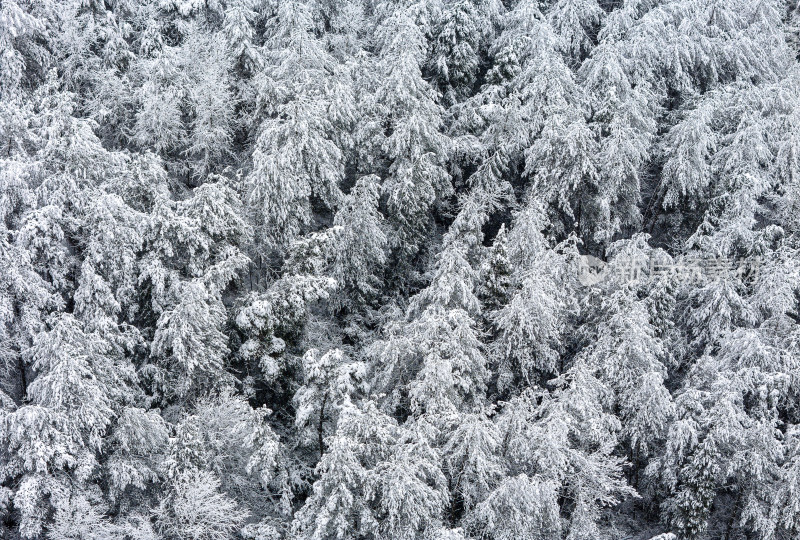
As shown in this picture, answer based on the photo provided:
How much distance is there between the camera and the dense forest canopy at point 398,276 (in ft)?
68.9

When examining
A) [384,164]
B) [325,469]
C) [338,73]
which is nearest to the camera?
[325,469]

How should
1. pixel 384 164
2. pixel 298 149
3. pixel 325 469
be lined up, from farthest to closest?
pixel 384 164 < pixel 298 149 < pixel 325 469

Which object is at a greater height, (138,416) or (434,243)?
(434,243)

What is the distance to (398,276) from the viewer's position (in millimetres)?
30891

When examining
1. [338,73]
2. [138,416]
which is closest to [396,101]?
[338,73]

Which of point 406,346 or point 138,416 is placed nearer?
point 138,416

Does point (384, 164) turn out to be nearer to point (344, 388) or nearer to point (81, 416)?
point (344, 388)

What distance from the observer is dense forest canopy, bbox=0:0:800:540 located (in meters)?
21.0

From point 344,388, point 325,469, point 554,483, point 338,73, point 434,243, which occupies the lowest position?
point 325,469

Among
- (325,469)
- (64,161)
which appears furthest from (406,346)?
(64,161)

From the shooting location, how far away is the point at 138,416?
71.6ft

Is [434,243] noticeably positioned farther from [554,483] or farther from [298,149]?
[554,483]

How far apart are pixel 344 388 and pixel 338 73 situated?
45.0 feet

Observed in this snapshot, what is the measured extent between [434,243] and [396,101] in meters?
6.58
